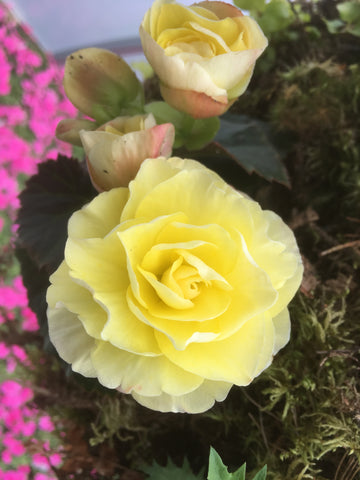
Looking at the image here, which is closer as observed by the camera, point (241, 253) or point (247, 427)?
point (241, 253)

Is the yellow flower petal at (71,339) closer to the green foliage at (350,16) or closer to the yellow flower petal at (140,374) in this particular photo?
the yellow flower petal at (140,374)

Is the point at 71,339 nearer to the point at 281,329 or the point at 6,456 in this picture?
the point at 281,329

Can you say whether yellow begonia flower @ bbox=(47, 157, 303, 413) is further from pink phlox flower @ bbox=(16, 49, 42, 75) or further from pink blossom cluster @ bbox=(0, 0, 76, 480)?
Answer: pink phlox flower @ bbox=(16, 49, 42, 75)

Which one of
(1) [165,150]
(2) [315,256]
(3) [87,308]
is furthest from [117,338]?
(2) [315,256]

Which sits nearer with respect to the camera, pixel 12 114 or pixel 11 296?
pixel 11 296

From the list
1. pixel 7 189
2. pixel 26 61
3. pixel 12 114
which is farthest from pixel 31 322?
pixel 26 61

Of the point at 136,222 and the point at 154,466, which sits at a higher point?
the point at 136,222

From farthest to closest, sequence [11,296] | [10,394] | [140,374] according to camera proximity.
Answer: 1. [11,296]
2. [10,394]
3. [140,374]

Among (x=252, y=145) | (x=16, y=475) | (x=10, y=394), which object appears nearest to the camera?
(x=252, y=145)

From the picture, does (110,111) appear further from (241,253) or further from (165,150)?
(241,253)
